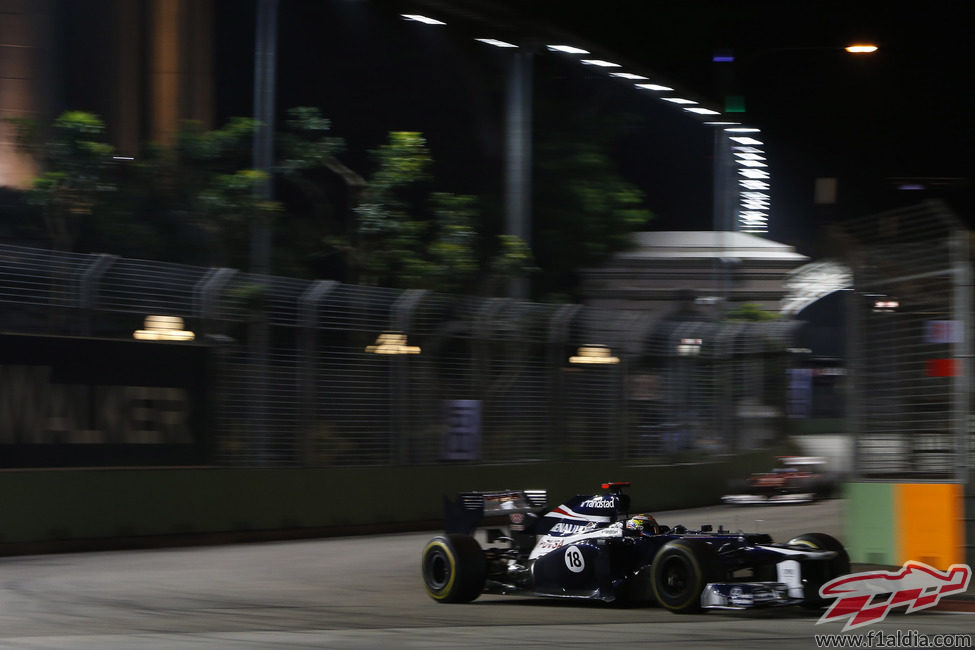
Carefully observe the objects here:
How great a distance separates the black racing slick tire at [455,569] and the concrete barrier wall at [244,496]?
6.41 metres

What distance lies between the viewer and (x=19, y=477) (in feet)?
51.6

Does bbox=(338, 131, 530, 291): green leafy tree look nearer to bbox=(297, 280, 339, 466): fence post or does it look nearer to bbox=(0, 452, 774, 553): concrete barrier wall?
bbox=(0, 452, 774, 553): concrete barrier wall

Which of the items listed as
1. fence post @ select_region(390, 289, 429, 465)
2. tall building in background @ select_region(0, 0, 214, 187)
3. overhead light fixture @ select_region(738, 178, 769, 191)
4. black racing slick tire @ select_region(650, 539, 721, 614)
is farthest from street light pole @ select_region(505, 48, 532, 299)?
overhead light fixture @ select_region(738, 178, 769, 191)

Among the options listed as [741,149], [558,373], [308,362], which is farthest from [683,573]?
[741,149]

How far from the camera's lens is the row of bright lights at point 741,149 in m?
25.4

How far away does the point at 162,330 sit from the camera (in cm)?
1730

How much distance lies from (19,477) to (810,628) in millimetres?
9967

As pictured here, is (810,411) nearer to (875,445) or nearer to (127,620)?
(875,445)

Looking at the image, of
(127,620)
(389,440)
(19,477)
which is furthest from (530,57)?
(127,620)

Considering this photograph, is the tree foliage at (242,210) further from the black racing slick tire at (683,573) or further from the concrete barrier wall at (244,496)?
the black racing slick tire at (683,573)

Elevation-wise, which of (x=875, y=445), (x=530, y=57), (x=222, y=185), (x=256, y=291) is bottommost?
(x=875, y=445)

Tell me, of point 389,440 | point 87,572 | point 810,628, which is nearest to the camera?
point 810,628

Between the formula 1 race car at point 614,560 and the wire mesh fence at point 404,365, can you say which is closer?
the formula 1 race car at point 614,560

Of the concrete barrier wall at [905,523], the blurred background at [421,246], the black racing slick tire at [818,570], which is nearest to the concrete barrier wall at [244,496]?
the blurred background at [421,246]
